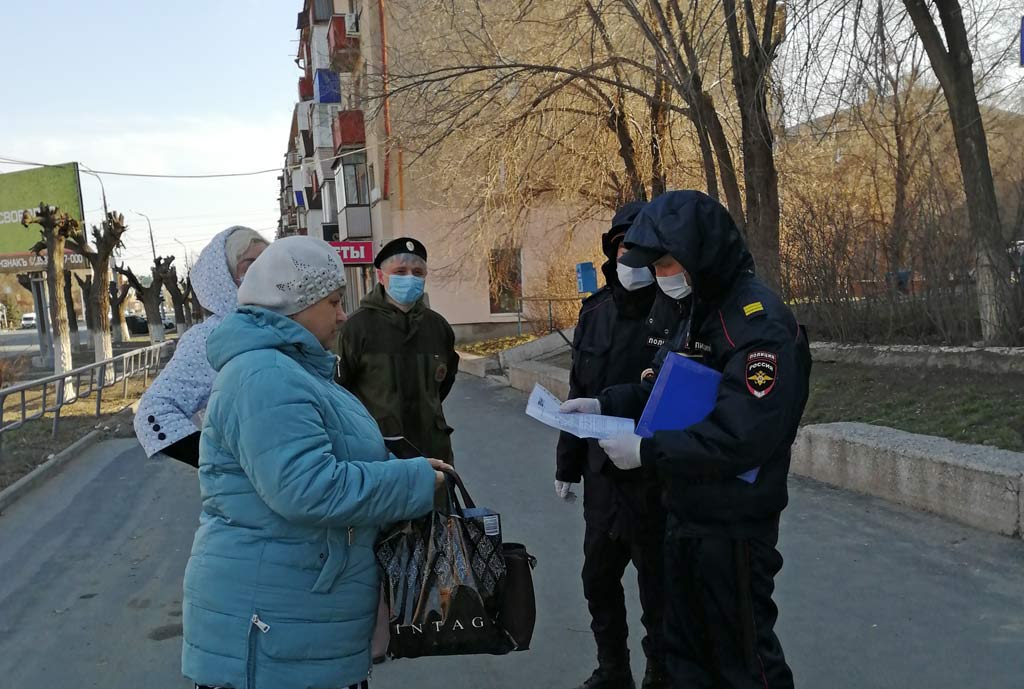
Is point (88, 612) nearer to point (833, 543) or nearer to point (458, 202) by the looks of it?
point (833, 543)

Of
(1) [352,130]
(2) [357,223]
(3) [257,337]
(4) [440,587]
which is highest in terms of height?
(1) [352,130]

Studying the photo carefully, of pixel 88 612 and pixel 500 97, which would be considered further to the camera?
pixel 500 97

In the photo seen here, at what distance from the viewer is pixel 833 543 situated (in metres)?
5.38

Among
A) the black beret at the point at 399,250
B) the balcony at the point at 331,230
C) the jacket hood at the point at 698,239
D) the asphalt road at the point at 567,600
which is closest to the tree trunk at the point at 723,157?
the asphalt road at the point at 567,600

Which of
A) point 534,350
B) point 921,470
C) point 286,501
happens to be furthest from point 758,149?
point 286,501

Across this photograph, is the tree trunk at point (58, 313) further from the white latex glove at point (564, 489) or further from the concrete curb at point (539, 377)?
the white latex glove at point (564, 489)

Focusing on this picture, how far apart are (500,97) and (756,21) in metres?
4.83

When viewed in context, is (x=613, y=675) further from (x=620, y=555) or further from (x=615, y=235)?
(x=615, y=235)

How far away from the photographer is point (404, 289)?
440cm

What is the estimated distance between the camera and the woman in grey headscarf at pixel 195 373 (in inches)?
111

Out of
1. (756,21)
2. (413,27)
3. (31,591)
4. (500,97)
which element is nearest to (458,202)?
(413,27)

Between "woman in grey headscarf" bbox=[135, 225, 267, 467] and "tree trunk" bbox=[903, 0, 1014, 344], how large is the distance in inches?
311

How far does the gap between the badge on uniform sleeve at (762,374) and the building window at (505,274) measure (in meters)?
18.1

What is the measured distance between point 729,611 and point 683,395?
621 millimetres
